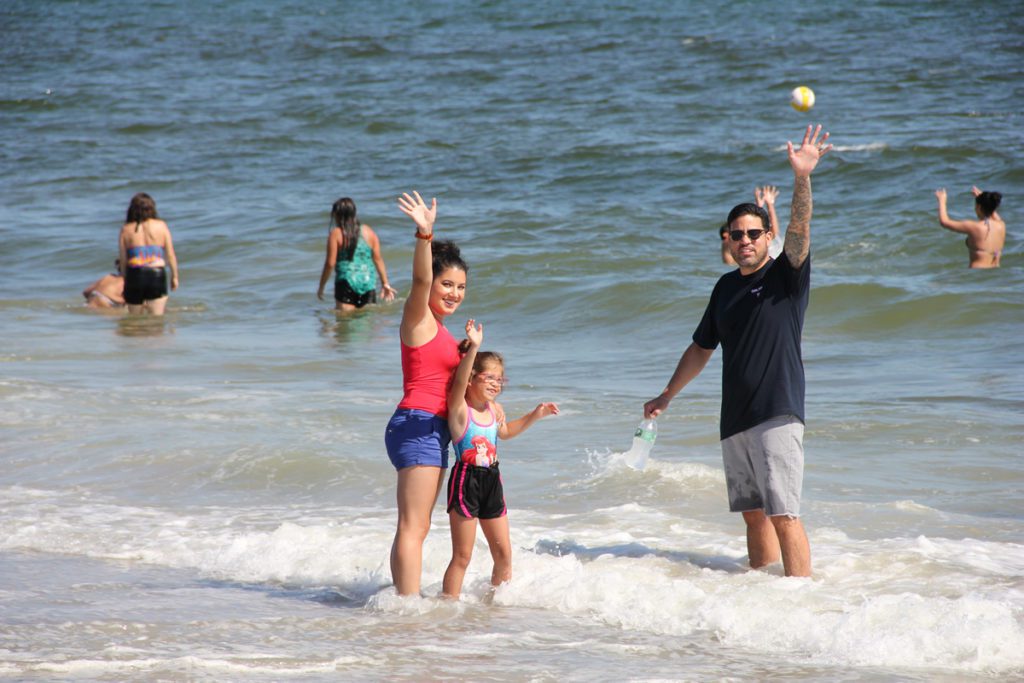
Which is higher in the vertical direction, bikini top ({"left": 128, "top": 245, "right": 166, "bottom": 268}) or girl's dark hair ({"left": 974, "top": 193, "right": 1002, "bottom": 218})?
girl's dark hair ({"left": 974, "top": 193, "right": 1002, "bottom": 218})

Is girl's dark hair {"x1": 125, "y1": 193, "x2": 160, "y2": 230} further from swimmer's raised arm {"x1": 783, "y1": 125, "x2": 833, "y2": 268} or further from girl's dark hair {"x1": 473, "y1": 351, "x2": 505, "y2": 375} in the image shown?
swimmer's raised arm {"x1": 783, "y1": 125, "x2": 833, "y2": 268}

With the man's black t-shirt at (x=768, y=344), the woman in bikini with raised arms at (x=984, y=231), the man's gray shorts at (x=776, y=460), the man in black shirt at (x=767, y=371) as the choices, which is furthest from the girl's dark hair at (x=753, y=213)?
the woman in bikini with raised arms at (x=984, y=231)

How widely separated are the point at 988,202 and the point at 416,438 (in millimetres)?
11707

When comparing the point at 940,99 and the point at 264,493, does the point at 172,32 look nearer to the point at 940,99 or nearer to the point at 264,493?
the point at 940,99

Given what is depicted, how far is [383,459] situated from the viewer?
794cm

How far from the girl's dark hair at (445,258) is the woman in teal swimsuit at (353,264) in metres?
8.96

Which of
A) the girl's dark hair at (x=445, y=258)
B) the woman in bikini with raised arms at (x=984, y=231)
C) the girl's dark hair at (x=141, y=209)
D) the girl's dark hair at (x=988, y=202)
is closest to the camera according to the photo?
the girl's dark hair at (x=445, y=258)

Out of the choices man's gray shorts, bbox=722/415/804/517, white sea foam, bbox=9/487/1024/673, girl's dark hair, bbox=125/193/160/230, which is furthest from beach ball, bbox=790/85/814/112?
man's gray shorts, bbox=722/415/804/517

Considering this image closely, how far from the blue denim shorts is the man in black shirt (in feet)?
4.29

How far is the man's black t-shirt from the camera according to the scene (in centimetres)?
522

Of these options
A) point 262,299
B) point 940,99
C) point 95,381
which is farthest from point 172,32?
point 95,381

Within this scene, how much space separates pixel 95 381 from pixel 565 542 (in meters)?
5.70

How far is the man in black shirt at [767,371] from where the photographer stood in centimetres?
522

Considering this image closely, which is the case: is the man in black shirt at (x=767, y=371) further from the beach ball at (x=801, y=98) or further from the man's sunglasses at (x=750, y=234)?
the beach ball at (x=801, y=98)
